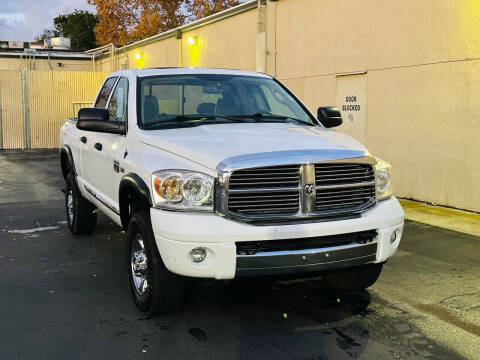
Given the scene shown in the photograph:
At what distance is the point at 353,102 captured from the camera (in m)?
12.2

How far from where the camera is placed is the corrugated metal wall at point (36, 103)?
22719 millimetres

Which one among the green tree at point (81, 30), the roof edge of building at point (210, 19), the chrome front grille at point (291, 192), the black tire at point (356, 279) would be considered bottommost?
the black tire at point (356, 279)

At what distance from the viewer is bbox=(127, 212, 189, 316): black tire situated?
4160 millimetres

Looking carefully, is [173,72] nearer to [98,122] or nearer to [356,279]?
[98,122]

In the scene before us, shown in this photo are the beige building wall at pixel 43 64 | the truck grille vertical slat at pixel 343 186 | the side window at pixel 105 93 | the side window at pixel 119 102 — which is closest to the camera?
the truck grille vertical slat at pixel 343 186

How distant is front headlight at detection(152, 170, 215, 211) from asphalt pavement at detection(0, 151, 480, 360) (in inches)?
22.1

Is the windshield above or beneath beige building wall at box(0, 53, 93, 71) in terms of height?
beneath

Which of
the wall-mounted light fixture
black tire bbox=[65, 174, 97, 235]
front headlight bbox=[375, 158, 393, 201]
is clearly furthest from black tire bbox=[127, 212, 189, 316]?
the wall-mounted light fixture

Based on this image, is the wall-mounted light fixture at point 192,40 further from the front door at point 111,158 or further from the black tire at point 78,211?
the front door at point 111,158

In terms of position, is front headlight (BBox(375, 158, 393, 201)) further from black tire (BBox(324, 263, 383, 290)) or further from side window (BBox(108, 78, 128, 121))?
side window (BBox(108, 78, 128, 121))

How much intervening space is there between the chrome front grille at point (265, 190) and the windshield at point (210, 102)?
124cm

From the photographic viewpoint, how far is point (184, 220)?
3.86m

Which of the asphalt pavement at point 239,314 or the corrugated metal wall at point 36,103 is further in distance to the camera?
the corrugated metal wall at point 36,103

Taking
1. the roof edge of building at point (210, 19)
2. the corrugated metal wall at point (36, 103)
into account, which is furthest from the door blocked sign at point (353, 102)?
the corrugated metal wall at point (36, 103)
